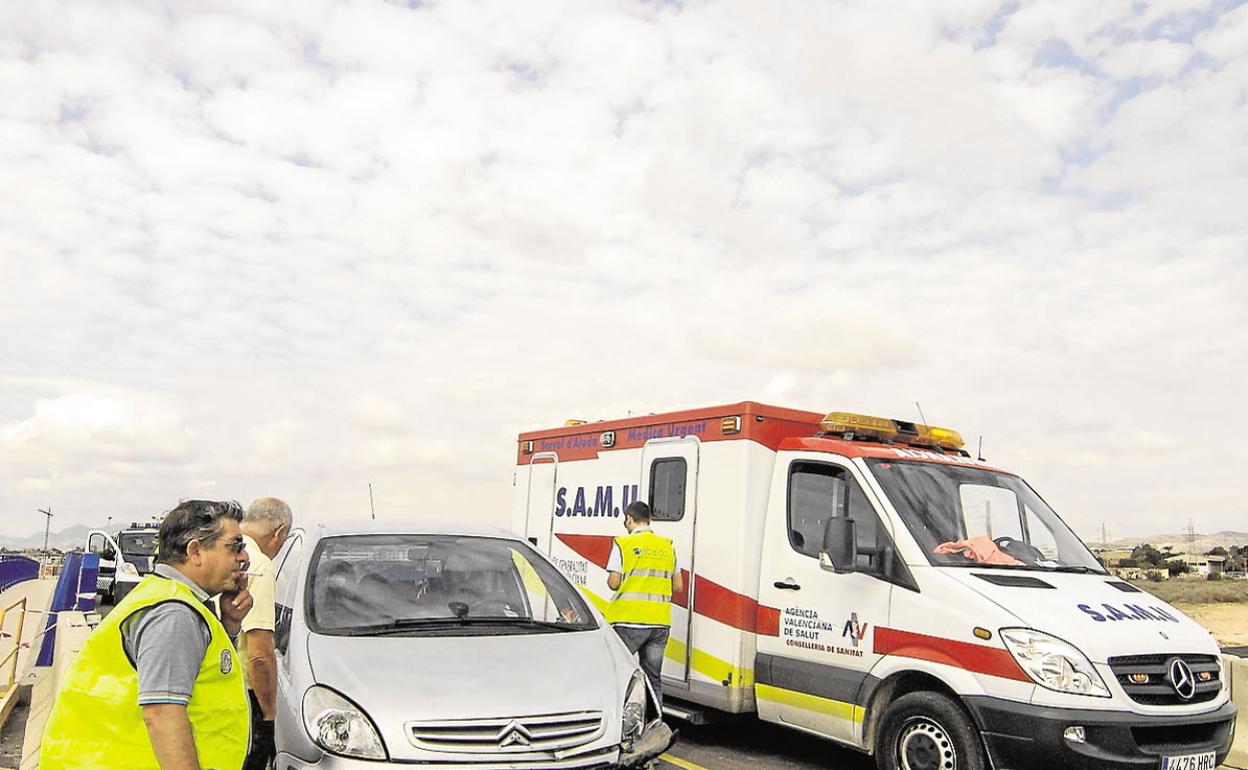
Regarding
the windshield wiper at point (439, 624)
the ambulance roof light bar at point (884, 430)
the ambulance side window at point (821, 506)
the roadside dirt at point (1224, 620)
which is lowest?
the roadside dirt at point (1224, 620)

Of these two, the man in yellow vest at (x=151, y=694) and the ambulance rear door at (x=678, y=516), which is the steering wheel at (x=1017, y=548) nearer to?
the ambulance rear door at (x=678, y=516)

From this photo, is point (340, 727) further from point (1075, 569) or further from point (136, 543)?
point (136, 543)

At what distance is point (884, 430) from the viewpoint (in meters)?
8.12

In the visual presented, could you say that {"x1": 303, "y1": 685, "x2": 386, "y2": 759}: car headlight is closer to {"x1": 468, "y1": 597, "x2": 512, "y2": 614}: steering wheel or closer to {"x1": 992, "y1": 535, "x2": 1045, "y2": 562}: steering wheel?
{"x1": 468, "y1": 597, "x2": 512, "y2": 614}: steering wheel

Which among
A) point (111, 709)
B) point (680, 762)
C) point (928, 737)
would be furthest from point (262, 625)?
point (928, 737)

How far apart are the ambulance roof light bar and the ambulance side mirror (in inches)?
49.1

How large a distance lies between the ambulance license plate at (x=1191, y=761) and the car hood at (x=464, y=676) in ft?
10.1

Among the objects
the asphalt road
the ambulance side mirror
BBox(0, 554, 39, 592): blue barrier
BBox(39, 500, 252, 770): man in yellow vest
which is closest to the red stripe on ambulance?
the ambulance side mirror

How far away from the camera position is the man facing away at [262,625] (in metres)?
5.16

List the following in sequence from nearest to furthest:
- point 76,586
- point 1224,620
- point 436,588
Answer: point 436,588 < point 76,586 < point 1224,620

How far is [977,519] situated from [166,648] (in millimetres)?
5819

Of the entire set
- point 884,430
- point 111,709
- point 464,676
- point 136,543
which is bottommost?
point 464,676

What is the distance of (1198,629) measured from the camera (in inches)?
259

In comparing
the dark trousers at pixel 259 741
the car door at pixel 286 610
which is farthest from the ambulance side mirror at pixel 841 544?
the dark trousers at pixel 259 741
